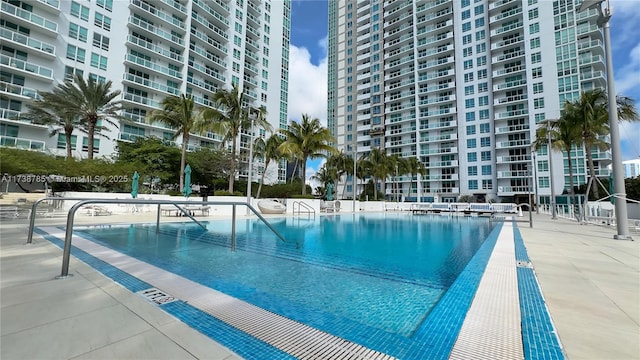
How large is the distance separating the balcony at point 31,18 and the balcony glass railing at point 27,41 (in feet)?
5.36

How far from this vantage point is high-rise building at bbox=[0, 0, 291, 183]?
2920cm

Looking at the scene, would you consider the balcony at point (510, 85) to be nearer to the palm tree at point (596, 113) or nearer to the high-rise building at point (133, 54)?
the palm tree at point (596, 113)

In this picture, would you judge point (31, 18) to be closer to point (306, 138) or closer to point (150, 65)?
point (150, 65)

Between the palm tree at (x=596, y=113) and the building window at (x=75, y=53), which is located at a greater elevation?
the building window at (x=75, y=53)

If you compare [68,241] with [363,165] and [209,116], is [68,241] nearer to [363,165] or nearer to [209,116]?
[209,116]

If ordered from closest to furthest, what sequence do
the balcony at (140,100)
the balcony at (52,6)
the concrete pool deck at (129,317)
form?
the concrete pool deck at (129,317) < the balcony at (52,6) < the balcony at (140,100)

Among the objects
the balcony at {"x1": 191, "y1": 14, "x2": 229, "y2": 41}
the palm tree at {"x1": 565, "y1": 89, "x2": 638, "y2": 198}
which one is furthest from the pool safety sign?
the balcony at {"x1": 191, "y1": 14, "x2": 229, "y2": 41}

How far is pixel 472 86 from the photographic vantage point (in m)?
53.0

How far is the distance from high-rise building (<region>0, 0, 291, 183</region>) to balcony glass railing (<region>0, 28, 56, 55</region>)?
7 cm

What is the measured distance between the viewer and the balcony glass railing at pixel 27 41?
28172 millimetres

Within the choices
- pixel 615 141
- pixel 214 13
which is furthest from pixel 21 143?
pixel 615 141

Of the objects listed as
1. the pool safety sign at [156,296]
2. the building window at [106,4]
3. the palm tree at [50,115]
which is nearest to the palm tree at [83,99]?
the palm tree at [50,115]

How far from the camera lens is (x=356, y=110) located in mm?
70000

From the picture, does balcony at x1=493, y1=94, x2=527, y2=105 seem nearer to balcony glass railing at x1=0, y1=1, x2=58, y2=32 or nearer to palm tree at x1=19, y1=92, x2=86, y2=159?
palm tree at x1=19, y1=92, x2=86, y2=159
